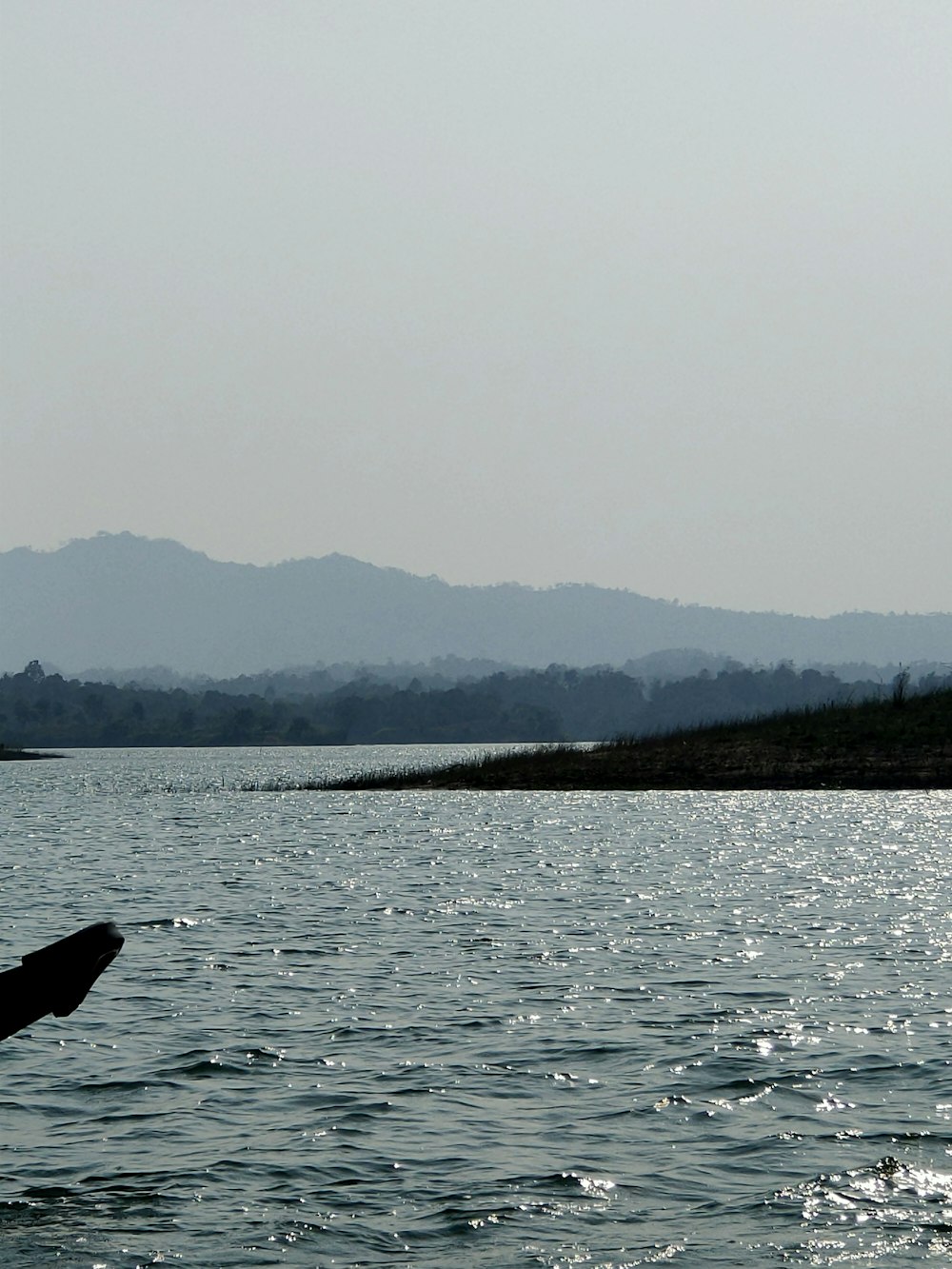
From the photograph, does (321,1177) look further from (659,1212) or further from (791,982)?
(791,982)

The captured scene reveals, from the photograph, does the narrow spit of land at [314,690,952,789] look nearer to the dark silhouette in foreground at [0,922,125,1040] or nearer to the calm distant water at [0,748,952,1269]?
the calm distant water at [0,748,952,1269]

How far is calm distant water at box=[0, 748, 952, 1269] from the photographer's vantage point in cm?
1440

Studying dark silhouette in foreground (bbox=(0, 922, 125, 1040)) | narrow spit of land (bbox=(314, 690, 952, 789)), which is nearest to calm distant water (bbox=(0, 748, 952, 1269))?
dark silhouette in foreground (bbox=(0, 922, 125, 1040))

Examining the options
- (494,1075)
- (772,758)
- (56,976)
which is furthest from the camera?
(772,758)

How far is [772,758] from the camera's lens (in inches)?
3201

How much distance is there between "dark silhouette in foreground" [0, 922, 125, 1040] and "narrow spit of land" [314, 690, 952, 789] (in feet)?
211

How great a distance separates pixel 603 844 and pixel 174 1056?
114 ft

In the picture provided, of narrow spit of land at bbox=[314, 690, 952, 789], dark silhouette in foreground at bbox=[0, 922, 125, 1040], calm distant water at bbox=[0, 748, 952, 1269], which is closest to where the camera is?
dark silhouette in foreground at bbox=[0, 922, 125, 1040]

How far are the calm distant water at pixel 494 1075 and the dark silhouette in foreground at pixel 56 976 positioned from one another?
2192mm

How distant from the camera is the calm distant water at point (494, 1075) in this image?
14398 millimetres

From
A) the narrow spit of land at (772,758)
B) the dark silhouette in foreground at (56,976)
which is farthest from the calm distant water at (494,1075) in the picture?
the narrow spit of land at (772,758)

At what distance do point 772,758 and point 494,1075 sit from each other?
62926 mm

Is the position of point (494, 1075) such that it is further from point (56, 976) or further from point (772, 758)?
point (772, 758)

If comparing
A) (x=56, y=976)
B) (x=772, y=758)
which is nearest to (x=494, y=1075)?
(x=56, y=976)
